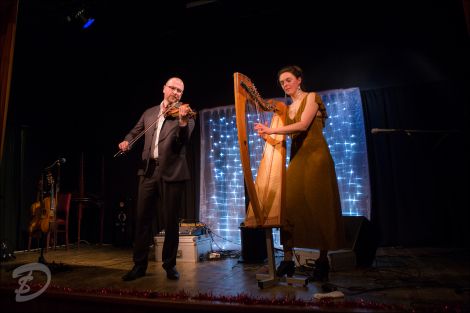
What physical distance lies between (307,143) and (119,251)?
3.85 meters

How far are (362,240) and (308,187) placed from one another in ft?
4.99

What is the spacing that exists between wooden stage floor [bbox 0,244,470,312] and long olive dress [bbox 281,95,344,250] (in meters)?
0.33

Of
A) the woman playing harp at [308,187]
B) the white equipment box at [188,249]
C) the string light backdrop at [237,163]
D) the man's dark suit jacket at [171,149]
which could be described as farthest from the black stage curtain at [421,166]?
the man's dark suit jacket at [171,149]

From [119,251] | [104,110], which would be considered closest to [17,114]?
[104,110]

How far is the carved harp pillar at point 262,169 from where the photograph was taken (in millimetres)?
2102

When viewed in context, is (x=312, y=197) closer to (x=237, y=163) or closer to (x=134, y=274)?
(x=134, y=274)

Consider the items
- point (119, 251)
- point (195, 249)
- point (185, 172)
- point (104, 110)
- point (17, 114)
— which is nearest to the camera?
point (185, 172)

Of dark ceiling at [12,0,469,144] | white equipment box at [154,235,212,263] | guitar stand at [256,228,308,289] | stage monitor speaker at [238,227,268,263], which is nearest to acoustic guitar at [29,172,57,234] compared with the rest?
white equipment box at [154,235,212,263]

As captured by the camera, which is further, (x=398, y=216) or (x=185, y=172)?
(x=398, y=216)

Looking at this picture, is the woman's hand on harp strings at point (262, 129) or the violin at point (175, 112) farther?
the violin at point (175, 112)

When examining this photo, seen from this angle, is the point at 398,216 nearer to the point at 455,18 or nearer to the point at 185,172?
the point at 455,18

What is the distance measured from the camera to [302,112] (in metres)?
2.48

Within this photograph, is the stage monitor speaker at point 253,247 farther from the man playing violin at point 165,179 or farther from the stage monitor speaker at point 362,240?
the man playing violin at point 165,179

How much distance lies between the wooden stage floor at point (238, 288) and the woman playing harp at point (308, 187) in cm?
31
